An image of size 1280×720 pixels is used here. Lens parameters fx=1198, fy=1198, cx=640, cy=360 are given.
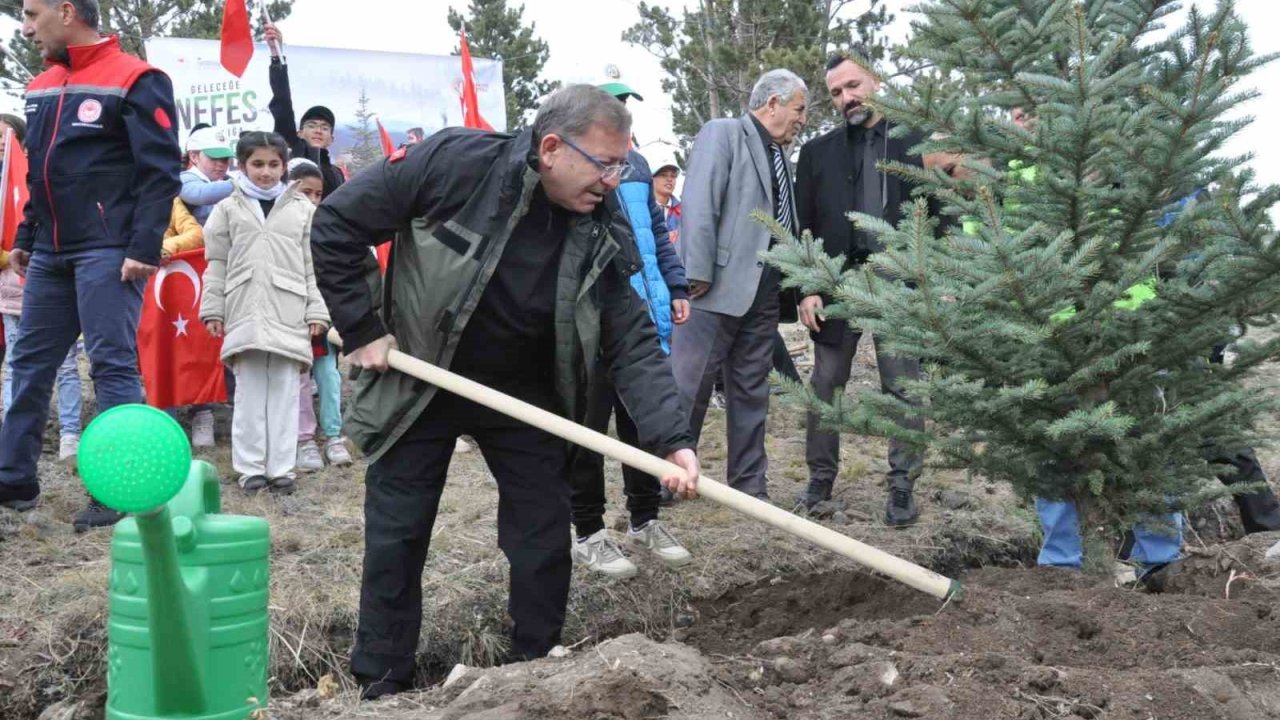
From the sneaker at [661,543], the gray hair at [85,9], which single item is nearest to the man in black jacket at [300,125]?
the gray hair at [85,9]

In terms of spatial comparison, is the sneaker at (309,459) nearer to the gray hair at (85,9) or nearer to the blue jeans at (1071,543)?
the gray hair at (85,9)

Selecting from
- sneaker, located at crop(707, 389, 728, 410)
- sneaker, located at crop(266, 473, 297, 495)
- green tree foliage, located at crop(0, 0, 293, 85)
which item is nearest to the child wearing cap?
sneaker, located at crop(266, 473, 297, 495)

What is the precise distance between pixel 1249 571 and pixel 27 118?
5.42m

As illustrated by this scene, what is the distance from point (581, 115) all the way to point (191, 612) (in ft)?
Result: 5.75

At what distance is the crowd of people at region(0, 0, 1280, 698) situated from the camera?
3584 millimetres

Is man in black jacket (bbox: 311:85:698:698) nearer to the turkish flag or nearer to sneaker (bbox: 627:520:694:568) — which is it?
sneaker (bbox: 627:520:694:568)

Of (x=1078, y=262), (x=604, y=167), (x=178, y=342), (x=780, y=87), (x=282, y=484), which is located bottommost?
(x=282, y=484)

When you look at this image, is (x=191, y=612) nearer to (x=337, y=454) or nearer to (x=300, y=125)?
(x=337, y=454)

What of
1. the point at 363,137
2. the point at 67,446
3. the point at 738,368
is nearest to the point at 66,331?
the point at 67,446

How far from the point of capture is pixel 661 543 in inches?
206

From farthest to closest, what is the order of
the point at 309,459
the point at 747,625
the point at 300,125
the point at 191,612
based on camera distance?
the point at 300,125
the point at 309,459
the point at 747,625
the point at 191,612

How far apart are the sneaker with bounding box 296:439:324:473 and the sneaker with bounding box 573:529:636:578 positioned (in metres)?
2.55

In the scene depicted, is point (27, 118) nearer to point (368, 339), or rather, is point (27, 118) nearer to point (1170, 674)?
point (368, 339)

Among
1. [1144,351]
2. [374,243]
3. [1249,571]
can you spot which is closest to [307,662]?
[374,243]
